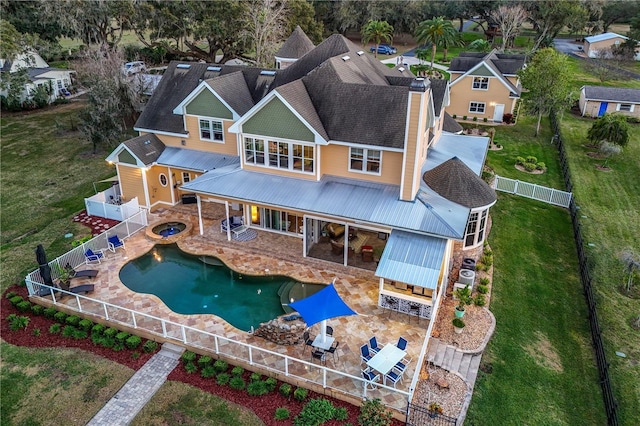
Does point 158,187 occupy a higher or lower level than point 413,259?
lower

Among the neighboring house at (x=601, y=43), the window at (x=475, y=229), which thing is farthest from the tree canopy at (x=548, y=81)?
the neighboring house at (x=601, y=43)

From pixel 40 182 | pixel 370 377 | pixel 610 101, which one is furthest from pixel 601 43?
pixel 40 182

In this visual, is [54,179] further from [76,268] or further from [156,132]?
[76,268]

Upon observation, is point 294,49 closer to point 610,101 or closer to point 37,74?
point 37,74

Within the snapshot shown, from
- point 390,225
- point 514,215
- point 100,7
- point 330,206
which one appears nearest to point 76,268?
point 330,206

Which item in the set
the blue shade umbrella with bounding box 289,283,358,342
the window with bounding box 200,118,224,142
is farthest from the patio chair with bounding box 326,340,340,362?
the window with bounding box 200,118,224,142

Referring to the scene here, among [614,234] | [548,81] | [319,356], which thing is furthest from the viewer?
[548,81]

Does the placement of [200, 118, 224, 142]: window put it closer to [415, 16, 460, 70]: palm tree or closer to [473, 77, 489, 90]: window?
[473, 77, 489, 90]: window
